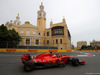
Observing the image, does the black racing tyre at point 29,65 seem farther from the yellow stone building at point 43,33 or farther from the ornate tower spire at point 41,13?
the ornate tower spire at point 41,13

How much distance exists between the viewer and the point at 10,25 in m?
33.6

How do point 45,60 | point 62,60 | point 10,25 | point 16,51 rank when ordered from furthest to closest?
1. point 10,25
2. point 16,51
3. point 62,60
4. point 45,60

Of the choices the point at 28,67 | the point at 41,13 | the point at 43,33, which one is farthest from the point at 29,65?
the point at 41,13

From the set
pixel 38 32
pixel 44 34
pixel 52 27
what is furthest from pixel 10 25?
pixel 52 27

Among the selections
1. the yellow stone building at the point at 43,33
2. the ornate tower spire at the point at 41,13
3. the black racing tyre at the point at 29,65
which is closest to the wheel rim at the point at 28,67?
the black racing tyre at the point at 29,65

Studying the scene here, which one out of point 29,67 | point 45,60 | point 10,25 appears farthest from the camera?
point 10,25

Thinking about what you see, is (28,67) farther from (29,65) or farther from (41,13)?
(41,13)

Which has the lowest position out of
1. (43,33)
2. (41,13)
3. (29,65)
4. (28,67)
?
(28,67)

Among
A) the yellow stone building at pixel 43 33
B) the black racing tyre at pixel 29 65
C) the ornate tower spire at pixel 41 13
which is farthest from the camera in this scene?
the ornate tower spire at pixel 41 13

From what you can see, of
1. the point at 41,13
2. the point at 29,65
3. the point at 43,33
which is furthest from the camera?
the point at 41,13

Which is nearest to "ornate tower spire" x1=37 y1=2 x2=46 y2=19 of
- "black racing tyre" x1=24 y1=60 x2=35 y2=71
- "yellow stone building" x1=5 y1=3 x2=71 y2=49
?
"yellow stone building" x1=5 y1=3 x2=71 y2=49

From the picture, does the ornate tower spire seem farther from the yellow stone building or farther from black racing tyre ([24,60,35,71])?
black racing tyre ([24,60,35,71])

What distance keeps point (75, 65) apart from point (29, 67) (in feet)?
Answer: 13.0

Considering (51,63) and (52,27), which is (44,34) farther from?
(51,63)
